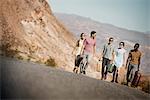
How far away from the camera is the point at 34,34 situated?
836cm

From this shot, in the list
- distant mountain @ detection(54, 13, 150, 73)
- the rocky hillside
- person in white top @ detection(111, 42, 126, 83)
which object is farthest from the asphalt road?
distant mountain @ detection(54, 13, 150, 73)

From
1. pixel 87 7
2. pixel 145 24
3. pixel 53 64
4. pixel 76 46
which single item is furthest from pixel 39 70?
pixel 145 24

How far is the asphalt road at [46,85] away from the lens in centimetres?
760

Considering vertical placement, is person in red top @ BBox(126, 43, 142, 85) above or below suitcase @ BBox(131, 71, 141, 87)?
above

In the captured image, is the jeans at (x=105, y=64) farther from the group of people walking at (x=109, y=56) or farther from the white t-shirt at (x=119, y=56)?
the white t-shirt at (x=119, y=56)

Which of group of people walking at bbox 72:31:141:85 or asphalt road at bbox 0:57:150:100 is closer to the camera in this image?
asphalt road at bbox 0:57:150:100

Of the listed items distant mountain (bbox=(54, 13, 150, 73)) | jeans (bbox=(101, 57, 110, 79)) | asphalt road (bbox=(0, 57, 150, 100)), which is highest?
distant mountain (bbox=(54, 13, 150, 73))

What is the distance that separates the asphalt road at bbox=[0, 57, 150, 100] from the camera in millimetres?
7598

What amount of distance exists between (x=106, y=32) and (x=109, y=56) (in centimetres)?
49

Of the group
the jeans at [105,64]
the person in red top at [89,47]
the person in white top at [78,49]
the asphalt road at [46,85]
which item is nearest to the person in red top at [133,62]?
the jeans at [105,64]

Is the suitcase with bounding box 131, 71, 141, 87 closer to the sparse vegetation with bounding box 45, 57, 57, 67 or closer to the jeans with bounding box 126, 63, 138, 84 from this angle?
the jeans with bounding box 126, 63, 138, 84

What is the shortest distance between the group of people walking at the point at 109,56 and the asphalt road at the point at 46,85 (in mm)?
451

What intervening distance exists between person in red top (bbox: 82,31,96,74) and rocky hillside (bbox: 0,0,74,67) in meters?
0.27

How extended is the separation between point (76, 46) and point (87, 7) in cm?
78
